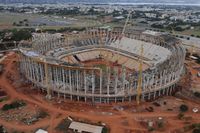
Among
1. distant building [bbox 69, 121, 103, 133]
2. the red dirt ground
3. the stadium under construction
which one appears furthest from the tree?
distant building [bbox 69, 121, 103, 133]

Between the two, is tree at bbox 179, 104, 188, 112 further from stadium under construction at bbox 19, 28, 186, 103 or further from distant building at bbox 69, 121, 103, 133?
distant building at bbox 69, 121, 103, 133

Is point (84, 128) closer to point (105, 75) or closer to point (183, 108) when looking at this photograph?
point (105, 75)

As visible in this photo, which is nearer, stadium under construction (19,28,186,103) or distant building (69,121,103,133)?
distant building (69,121,103,133)

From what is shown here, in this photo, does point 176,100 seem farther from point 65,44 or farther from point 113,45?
point 65,44

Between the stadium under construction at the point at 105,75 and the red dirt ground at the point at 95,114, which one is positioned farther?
the stadium under construction at the point at 105,75

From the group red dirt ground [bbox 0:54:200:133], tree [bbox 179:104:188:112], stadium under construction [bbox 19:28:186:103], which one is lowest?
red dirt ground [bbox 0:54:200:133]

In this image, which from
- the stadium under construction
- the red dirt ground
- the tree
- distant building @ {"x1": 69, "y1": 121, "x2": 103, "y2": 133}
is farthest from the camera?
the stadium under construction

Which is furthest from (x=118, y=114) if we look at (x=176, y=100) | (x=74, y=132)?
(x=176, y=100)

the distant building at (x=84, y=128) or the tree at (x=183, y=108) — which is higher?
the tree at (x=183, y=108)

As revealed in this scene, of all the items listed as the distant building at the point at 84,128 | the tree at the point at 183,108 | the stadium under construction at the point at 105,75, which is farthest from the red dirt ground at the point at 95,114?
the distant building at the point at 84,128

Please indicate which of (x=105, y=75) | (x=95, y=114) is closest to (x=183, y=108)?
(x=95, y=114)

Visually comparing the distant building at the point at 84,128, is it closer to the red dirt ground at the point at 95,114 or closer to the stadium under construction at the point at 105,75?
the red dirt ground at the point at 95,114
